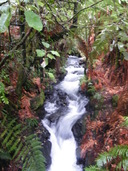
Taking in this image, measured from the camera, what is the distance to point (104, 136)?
4.02m

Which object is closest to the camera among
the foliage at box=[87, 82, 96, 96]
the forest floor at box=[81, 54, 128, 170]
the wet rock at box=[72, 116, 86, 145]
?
the forest floor at box=[81, 54, 128, 170]

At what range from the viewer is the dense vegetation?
1.59 metres

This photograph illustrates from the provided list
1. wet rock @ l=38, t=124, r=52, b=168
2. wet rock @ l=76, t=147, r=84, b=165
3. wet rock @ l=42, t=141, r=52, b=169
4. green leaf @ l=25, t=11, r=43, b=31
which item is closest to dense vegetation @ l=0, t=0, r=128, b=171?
green leaf @ l=25, t=11, r=43, b=31

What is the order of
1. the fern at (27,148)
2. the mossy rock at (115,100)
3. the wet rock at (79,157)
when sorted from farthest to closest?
the mossy rock at (115,100) < the wet rock at (79,157) < the fern at (27,148)

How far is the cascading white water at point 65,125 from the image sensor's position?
414cm

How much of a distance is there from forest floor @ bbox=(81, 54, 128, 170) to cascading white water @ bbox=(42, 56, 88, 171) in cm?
42

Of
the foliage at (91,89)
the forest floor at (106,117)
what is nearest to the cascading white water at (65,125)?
the foliage at (91,89)

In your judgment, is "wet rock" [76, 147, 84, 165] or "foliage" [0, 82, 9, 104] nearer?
"foliage" [0, 82, 9, 104]

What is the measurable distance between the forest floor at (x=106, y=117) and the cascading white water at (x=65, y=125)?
420 mm

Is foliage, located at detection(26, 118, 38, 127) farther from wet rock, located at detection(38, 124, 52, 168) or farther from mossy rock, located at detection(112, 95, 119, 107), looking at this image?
mossy rock, located at detection(112, 95, 119, 107)

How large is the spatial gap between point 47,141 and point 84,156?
39.9 inches

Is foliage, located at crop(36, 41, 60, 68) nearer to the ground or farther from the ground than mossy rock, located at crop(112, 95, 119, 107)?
farther from the ground

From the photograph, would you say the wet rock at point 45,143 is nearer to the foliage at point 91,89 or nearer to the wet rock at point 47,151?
the wet rock at point 47,151

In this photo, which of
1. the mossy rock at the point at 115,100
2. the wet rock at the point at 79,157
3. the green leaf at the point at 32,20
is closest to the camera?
the green leaf at the point at 32,20
